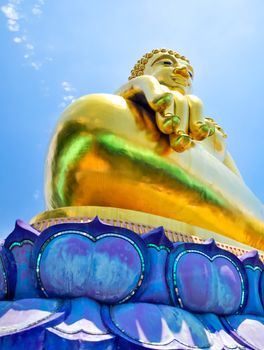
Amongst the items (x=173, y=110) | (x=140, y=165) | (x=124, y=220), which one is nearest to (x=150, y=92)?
(x=173, y=110)

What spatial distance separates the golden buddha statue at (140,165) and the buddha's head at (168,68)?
847mm

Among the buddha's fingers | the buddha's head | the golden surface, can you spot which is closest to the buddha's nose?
the buddha's head

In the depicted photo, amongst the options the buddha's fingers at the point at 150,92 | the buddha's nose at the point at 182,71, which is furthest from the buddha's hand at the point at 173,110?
the buddha's nose at the point at 182,71

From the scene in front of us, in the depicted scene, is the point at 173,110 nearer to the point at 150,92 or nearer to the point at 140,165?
the point at 150,92

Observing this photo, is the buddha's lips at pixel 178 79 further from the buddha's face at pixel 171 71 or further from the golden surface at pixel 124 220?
the golden surface at pixel 124 220

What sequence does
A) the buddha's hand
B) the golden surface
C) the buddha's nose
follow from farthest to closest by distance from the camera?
the buddha's nose, the buddha's hand, the golden surface

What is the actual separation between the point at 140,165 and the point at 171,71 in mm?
1877

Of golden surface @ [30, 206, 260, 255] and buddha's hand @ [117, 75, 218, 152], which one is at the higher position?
buddha's hand @ [117, 75, 218, 152]

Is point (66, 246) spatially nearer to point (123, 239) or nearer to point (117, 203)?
point (123, 239)

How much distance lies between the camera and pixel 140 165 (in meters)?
3.67

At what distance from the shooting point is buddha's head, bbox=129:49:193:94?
5.13 m

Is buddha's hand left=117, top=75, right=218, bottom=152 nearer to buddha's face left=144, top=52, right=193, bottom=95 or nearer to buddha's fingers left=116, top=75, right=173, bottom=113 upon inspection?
buddha's fingers left=116, top=75, right=173, bottom=113

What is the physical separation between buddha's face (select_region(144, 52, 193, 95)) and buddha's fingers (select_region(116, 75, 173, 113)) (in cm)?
90

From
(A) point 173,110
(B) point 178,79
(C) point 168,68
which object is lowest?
(A) point 173,110
